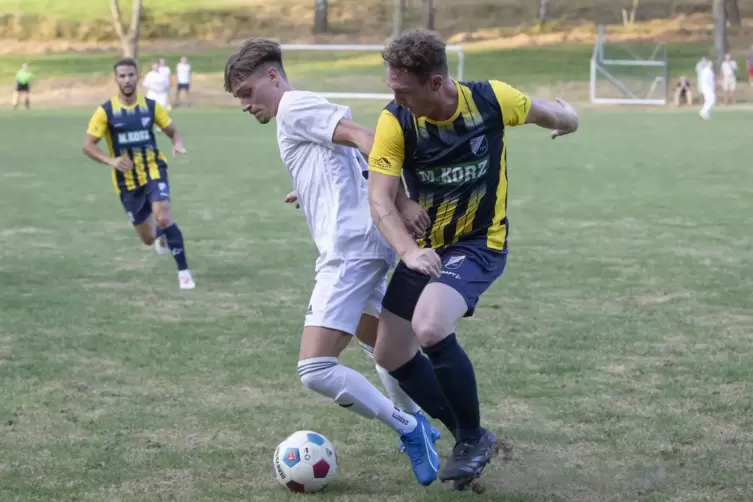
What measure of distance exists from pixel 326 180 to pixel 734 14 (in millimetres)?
54265

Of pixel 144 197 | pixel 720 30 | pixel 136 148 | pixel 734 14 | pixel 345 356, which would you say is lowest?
pixel 734 14

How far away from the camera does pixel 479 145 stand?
4.46m

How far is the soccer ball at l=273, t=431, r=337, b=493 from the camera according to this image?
173 inches

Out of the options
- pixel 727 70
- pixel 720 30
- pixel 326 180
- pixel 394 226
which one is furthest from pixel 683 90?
pixel 394 226

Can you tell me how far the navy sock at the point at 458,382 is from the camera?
4.32 metres

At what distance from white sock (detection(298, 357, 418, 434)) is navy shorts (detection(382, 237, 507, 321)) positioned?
0.36 m

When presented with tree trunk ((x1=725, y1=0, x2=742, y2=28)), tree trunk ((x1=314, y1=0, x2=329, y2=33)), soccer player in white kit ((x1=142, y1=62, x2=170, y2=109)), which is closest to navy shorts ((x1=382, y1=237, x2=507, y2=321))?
soccer player in white kit ((x1=142, y1=62, x2=170, y2=109))

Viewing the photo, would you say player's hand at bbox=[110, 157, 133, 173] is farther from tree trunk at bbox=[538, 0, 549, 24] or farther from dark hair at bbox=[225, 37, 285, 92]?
tree trunk at bbox=[538, 0, 549, 24]

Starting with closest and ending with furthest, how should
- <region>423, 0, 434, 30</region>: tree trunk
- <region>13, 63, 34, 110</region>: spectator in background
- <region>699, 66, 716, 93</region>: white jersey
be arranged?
1. <region>699, 66, 716, 93</region>: white jersey
2. <region>13, 63, 34, 110</region>: spectator in background
3. <region>423, 0, 434, 30</region>: tree trunk

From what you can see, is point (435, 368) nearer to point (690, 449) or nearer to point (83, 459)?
point (690, 449)

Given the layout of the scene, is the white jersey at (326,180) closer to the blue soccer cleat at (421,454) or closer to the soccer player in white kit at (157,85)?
the blue soccer cleat at (421,454)

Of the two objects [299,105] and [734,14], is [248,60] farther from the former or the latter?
[734,14]

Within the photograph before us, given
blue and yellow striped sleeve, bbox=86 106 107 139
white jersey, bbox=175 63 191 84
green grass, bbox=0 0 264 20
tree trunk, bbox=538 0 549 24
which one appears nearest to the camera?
blue and yellow striped sleeve, bbox=86 106 107 139

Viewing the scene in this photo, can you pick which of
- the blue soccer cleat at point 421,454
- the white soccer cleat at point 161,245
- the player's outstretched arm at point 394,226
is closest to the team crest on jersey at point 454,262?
the player's outstretched arm at point 394,226
